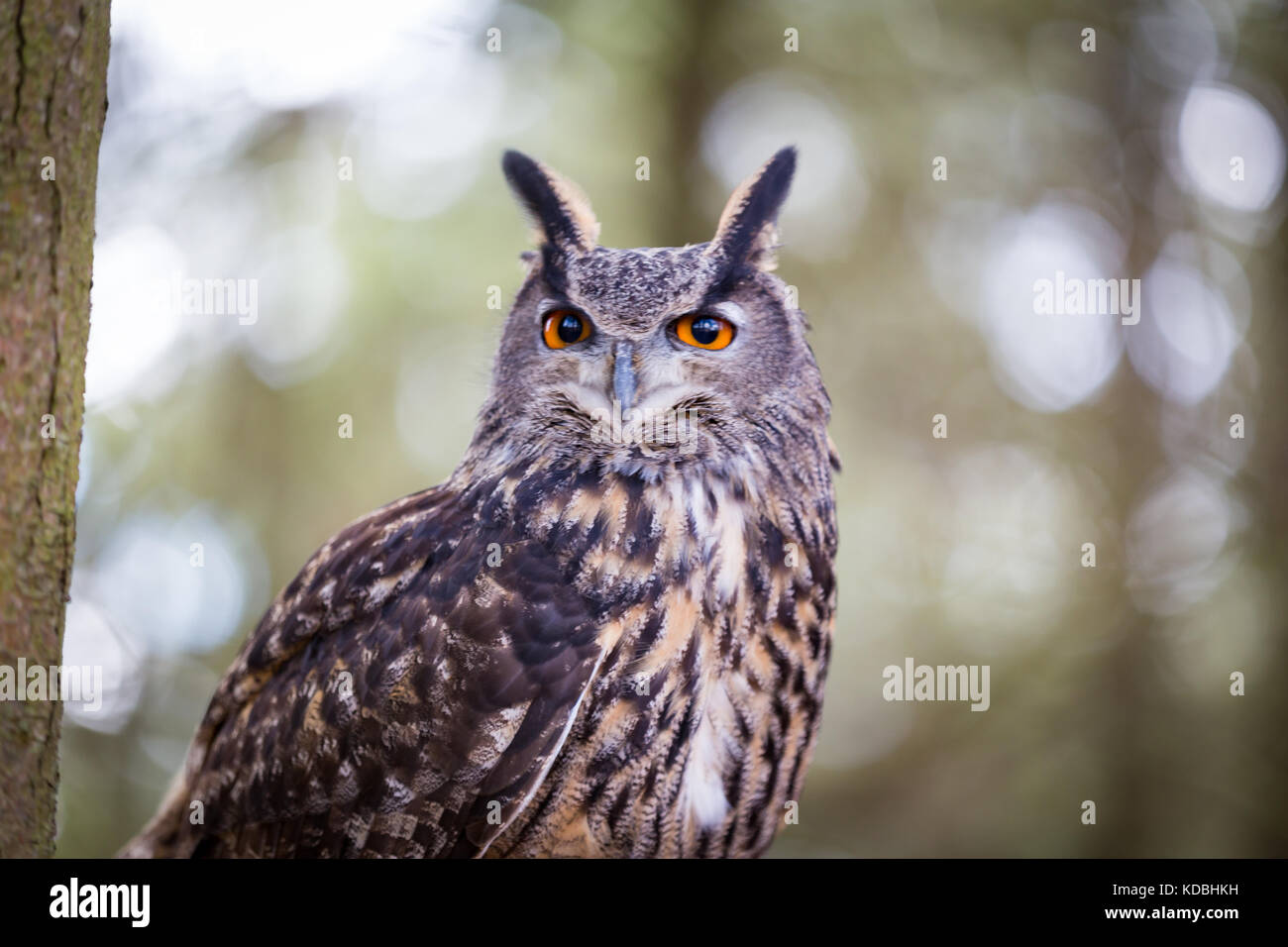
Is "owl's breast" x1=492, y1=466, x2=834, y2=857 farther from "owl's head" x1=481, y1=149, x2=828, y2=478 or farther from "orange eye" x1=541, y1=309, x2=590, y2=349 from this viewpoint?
"orange eye" x1=541, y1=309, x2=590, y2=349

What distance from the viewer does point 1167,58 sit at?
10.6 feet

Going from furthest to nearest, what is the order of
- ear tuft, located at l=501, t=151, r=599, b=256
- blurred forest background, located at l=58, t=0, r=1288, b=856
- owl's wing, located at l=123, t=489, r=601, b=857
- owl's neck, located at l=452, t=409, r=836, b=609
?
blurred forest background, located at l=58, t=0, r=1288, b=856, ear tuft, located at l=501, t=151, r=599, b=256, owl's neck, located at l=452, t=409, r=836, b=609, owl's wing, located at l=123, t=489, r=601, b=857

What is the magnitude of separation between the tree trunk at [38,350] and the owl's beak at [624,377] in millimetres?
871

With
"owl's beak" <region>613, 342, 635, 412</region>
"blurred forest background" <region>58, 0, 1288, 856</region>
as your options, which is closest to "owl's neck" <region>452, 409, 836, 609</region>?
"owl's beak" <region>613, 342, 635, 412</region>

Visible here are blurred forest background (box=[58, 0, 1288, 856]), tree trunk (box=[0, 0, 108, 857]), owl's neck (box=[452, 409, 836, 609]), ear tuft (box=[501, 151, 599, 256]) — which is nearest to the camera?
tree trunk (box=[0, 0, 108, 857])

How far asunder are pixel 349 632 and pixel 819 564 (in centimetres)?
91

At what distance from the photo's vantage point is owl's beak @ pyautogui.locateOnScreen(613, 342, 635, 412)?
1472 mm

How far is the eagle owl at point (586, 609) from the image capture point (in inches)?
56.7

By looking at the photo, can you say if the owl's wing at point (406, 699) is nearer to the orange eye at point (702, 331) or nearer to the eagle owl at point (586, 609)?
the eagle owl at point (586, 609)

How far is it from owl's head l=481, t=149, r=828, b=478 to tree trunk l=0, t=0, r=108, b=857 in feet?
2.37

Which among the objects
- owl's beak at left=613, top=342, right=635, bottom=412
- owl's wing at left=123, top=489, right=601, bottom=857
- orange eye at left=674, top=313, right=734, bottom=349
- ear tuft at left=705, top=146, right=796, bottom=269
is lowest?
owl's wing at left=123, top=489, right=601, bottom=857

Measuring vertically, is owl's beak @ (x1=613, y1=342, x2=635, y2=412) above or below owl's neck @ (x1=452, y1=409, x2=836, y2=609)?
above

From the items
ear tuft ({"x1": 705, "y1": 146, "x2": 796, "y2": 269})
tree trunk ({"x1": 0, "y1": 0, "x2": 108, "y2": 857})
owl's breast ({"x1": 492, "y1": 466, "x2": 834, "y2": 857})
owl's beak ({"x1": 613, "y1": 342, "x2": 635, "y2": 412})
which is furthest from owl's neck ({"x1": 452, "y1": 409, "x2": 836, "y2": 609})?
tree trunk ({"x1": 0, "y1": 0, "x2": 108, "y2": 857})

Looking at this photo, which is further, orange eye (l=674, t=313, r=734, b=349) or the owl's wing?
orange eye (l=674, t=313, r=734, b=349)
